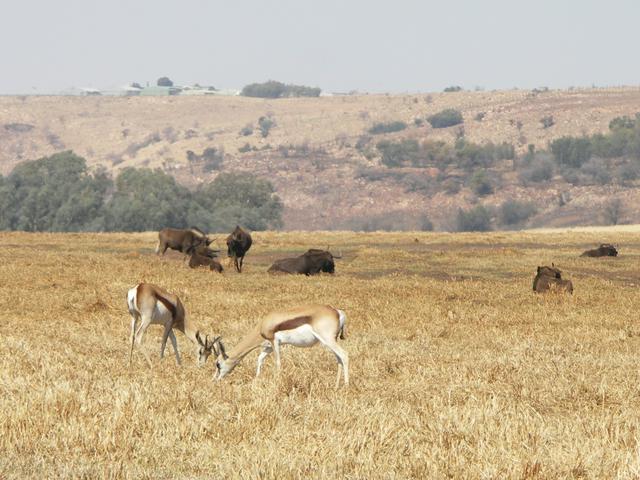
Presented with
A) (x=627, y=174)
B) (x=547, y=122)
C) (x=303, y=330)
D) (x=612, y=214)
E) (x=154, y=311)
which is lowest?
(x=612, y=214)

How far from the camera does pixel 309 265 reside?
30.9 metres

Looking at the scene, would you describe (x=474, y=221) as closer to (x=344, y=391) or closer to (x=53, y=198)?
(x=53, y=198)

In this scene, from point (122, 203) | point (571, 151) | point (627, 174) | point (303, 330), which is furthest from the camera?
point (571, 151)

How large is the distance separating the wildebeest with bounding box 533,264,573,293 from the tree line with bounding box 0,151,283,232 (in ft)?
228

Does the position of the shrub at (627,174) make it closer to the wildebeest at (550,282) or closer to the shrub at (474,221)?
the shrub at (474,221)

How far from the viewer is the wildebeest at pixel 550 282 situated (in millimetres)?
24062

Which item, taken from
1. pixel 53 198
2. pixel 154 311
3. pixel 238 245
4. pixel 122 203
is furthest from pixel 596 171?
pixel 154 311

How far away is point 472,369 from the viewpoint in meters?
13.1

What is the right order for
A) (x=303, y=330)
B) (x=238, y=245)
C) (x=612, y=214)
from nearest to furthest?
(x=303, y=330), (x=238, y=245), (x=612, y=214)

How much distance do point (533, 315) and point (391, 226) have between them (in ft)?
405

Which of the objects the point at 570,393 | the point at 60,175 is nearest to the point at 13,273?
the point at 570,393

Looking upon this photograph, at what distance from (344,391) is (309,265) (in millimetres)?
19343

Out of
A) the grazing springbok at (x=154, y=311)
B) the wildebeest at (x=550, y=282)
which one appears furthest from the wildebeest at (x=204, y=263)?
the grazing springbok at (x=154, y=311)

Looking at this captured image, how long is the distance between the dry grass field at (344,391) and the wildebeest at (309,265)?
555 centimetres
